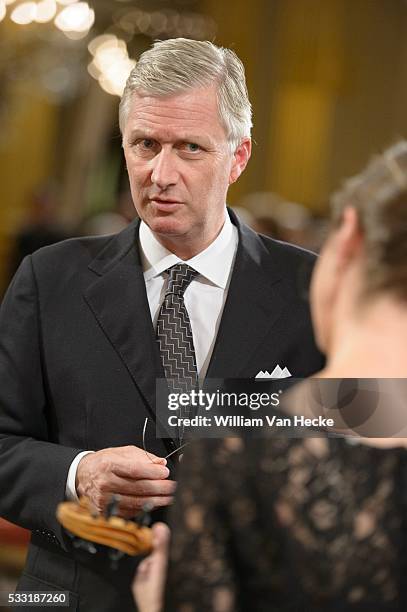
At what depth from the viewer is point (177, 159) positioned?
1.87 meters

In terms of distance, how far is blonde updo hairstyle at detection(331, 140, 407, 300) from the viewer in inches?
52.3

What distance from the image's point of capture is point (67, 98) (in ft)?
34.7

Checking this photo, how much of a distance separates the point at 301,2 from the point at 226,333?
28.5 feet

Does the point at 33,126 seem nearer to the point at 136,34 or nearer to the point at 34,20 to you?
the point at 136,34

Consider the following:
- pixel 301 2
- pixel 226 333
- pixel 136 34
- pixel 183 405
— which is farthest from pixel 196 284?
pixel 301 2

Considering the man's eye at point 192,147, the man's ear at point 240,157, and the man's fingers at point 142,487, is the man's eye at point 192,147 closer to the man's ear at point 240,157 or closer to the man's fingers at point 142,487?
the man's ear at point 240,157

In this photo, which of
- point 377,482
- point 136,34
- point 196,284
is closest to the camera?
point 377,482

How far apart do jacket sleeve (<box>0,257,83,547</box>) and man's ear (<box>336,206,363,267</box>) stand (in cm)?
70

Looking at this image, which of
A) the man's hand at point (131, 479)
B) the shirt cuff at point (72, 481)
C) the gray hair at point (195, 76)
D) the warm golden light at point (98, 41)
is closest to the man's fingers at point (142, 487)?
the man's hand at point (131, 479)

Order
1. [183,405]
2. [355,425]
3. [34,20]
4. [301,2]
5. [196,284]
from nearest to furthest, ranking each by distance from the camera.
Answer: [355,425], [183,405], [196,284], [34,20], [301,2]

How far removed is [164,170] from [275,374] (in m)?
0.41

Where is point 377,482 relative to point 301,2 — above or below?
below

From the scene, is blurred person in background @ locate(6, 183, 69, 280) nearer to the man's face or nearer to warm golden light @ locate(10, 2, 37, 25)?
warm golden light @ locate(10, 2, 37, 25)

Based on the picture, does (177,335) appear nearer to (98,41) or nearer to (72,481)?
(72,481)
